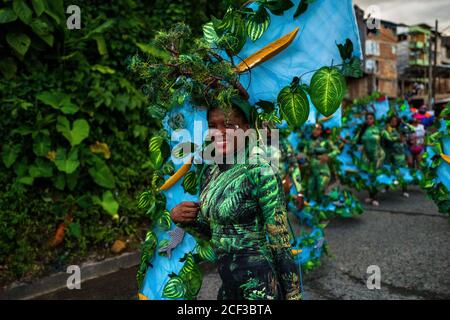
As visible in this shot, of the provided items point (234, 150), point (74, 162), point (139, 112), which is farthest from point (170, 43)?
point (139, 112)

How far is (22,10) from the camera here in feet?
14.2

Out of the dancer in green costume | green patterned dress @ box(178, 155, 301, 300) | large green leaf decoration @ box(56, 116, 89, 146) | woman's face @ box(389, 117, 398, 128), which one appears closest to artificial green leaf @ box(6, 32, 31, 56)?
large green leaf decoration @ box(56, 116, 89, 146)

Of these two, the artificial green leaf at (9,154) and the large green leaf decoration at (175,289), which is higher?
the artificial green leaf at (9,154)

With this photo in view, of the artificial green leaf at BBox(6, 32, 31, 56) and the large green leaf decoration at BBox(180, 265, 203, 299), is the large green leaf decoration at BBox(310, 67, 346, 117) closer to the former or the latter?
the large green leaf decoration at BBox(180, 265, 203, 299)

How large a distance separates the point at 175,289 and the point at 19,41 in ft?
11.0

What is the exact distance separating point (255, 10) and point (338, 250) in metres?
4.28

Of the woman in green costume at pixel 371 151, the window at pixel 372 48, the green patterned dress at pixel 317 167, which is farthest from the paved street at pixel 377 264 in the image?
the window at pixel 372 48

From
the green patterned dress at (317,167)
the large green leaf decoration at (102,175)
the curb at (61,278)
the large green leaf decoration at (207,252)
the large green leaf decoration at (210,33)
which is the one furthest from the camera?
the green patterned dress at (317,167)

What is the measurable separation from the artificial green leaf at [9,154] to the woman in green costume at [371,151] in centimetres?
622

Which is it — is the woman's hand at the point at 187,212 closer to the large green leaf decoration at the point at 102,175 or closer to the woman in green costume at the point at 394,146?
the large green leaf decoration at the point at 102,175

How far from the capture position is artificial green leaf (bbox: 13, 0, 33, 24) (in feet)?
14.1

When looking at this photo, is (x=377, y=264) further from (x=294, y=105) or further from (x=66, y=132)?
(x=66, y=132)

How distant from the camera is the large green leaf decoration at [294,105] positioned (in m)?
1.95
